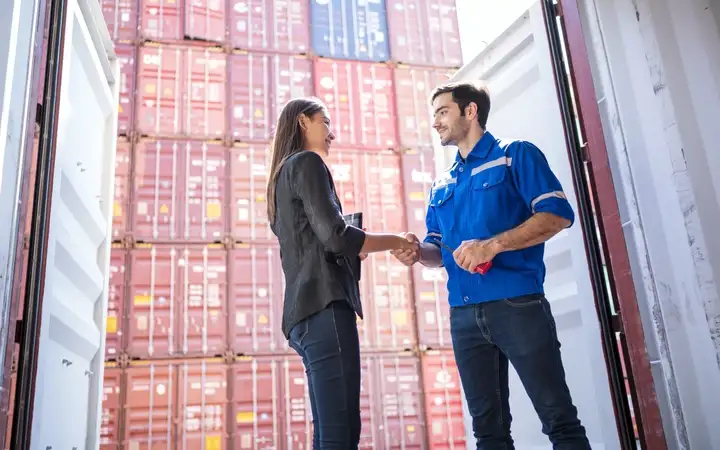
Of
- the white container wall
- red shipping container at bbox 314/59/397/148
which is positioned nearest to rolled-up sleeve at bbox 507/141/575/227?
the white container wall

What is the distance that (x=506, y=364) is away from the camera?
8.37 ft

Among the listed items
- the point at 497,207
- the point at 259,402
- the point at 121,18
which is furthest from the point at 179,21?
the point at 497,207

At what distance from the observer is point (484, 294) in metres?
2.49

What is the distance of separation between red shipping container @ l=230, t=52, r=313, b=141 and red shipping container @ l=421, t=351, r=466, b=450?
10.6ft

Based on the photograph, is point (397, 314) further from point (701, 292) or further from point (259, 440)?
point (701, 292)

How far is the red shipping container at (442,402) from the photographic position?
22.7ft

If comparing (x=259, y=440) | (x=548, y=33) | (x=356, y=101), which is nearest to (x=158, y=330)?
(x=259, y=440)

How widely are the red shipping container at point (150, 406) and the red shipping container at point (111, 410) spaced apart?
8 centimetres

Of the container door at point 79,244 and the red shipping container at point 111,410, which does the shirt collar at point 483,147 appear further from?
the red shipping container at point 111,410

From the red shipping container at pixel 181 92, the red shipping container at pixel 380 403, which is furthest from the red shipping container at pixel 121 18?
the red shipping container at pixel 380 403

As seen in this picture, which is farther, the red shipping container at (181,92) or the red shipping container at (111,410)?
the red shipping container at (181,92)

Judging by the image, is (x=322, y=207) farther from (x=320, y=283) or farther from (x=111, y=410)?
(x=111, y=410)

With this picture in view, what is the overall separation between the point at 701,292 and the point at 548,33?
143cm

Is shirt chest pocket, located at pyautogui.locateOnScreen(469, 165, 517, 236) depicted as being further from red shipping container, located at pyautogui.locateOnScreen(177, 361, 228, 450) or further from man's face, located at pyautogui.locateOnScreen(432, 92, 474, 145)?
red shipping container, located at pyautogui.locateOnScreen(177, 361, 228, 450)
